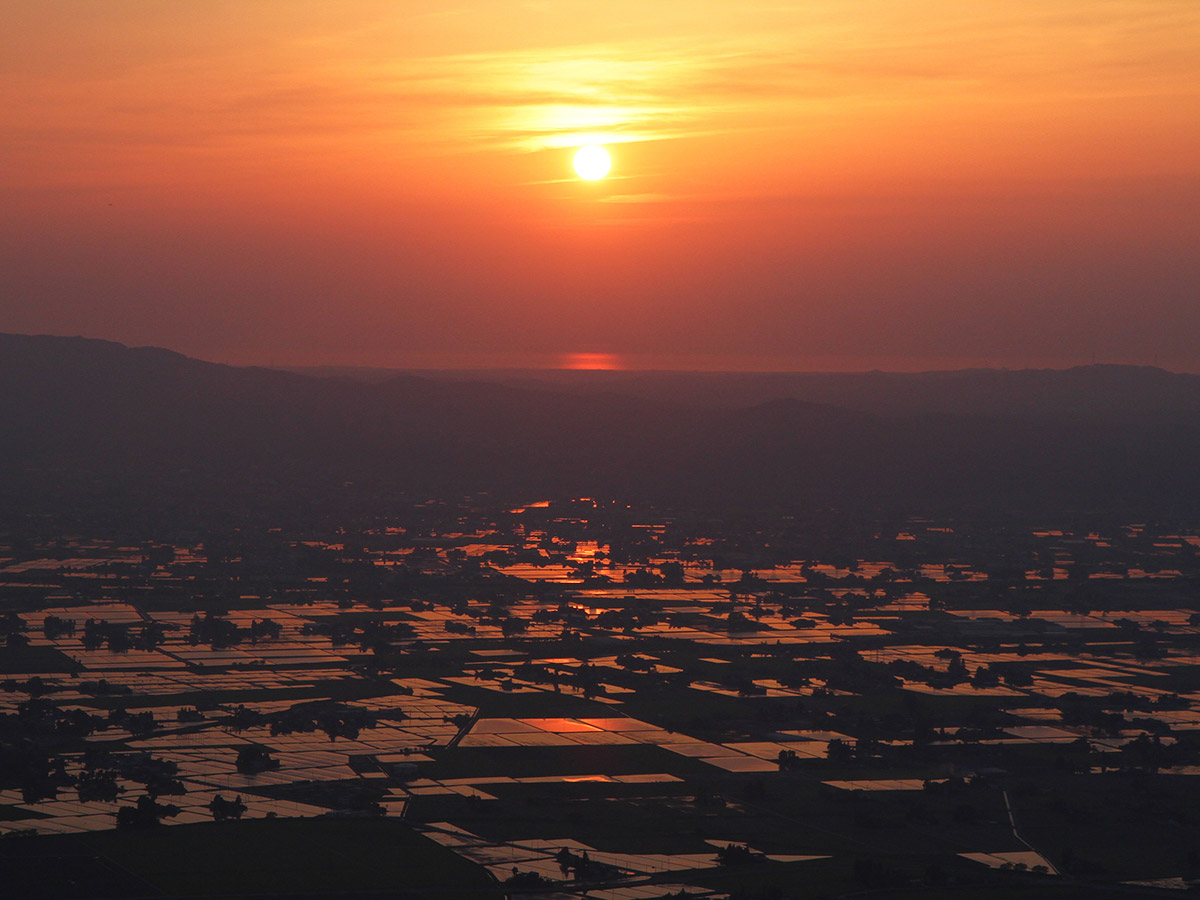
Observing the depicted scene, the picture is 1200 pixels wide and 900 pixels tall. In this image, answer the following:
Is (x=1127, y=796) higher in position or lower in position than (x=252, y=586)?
lower

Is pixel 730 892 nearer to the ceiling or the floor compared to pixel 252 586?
nearer to the floor

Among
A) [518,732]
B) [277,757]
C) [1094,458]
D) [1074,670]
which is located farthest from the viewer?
[1094,458]

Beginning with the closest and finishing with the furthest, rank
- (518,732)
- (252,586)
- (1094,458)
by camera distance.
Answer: (518,732), (252,586), (1094,458)

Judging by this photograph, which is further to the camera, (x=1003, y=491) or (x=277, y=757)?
(x=1003, y=491)

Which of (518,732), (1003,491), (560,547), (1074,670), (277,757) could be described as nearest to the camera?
(277,757)

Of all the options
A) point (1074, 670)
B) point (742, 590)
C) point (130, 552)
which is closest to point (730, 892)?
point (1074, 670)

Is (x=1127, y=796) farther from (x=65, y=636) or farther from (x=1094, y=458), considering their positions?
(x=1094, y=458)

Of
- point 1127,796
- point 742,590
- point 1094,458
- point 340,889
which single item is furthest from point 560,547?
point 1094,458

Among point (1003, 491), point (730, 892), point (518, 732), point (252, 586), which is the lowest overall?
point (730, 892)

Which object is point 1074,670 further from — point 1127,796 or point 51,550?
point 51,550
